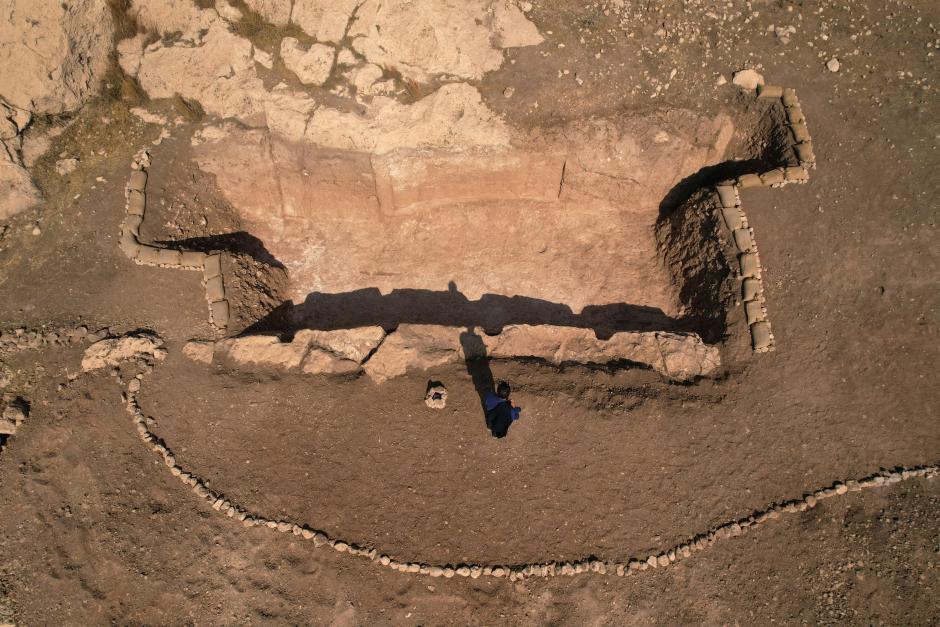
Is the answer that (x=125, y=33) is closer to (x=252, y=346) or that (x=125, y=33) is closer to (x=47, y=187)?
(x=47, y=187)

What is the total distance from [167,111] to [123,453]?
6.05 m

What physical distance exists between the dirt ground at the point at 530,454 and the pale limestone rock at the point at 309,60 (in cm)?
319

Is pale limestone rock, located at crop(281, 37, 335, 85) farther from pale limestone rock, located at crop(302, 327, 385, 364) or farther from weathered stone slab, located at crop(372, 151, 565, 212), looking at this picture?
pale limestone rock, located at crop(302, 327, 385, 364)

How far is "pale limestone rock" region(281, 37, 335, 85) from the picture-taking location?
9125mm

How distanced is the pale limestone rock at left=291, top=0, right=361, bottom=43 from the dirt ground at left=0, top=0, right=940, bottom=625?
390 centimetres

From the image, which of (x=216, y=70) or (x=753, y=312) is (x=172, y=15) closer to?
(x=216, y=70)

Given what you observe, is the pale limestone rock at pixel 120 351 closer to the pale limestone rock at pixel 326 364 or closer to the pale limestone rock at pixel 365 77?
the pale limestone rock at pixel 326 364

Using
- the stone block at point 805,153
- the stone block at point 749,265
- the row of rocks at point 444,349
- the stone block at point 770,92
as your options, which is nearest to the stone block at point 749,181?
the stone block at point 805,153

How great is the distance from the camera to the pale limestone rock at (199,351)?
7770 mm

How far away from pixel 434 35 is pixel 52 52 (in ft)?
21.0

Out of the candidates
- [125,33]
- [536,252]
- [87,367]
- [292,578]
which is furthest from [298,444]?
[125,33]

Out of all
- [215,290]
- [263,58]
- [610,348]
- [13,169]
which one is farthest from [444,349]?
[13,169]

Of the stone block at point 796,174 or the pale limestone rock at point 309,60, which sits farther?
the pale limestone rock at point 309,60

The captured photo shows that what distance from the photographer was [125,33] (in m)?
9.34
